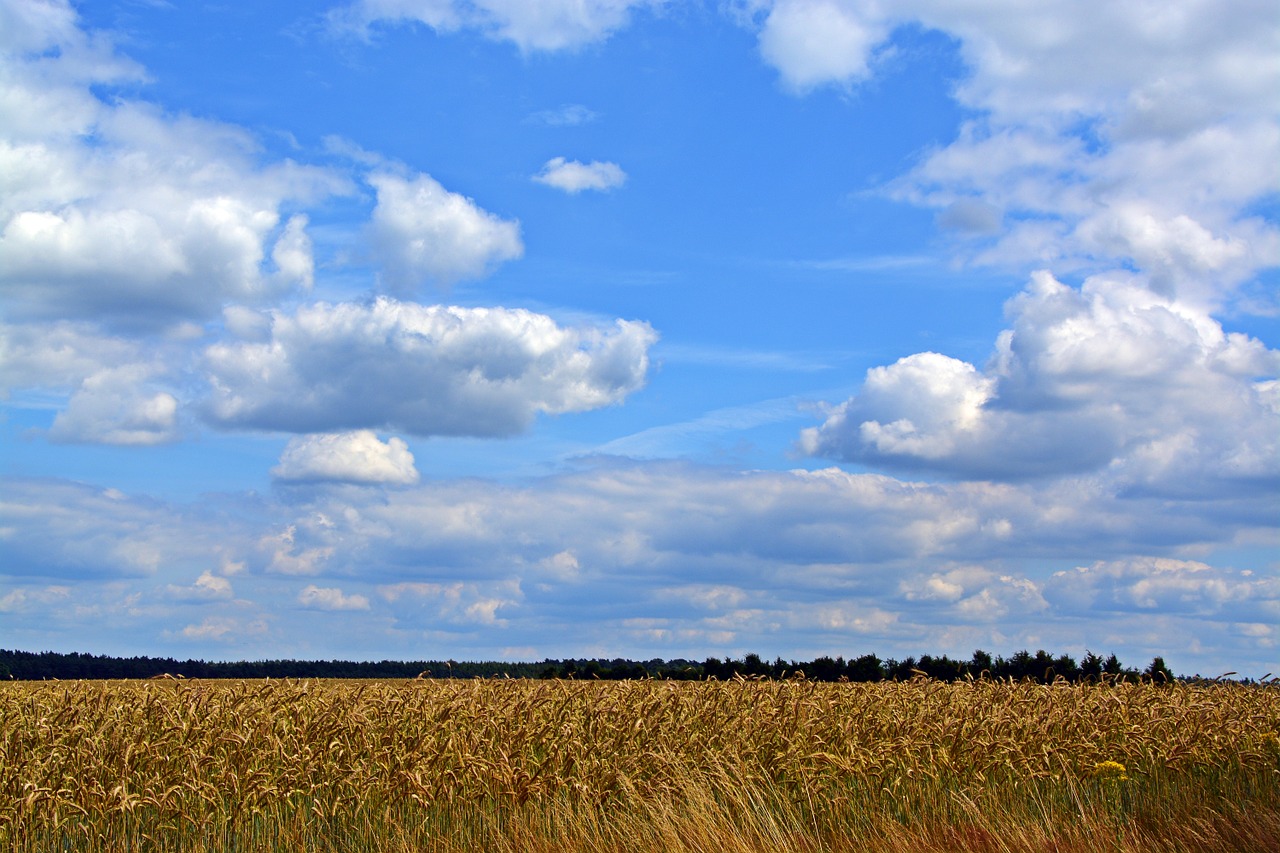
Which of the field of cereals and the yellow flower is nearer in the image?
the field of cereals

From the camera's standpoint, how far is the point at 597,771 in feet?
45.4

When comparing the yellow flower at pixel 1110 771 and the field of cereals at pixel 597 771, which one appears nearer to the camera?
the field of cereals at pixel 597 771

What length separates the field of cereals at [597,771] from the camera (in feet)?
38.8

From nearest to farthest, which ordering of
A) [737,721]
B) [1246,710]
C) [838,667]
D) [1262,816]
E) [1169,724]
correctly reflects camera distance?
[1262,816], [737,721], [1169,724], [1246,710], [838,667]

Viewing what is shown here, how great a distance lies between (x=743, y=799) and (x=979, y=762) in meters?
4.10

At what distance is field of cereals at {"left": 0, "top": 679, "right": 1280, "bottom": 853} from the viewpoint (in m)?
11.8

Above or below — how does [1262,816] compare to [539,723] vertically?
below

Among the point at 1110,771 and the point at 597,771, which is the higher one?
the point at 597,771

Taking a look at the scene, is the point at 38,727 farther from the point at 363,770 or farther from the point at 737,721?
the point at 737,721

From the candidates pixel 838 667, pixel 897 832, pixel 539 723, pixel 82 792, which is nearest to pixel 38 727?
pixel 82 792

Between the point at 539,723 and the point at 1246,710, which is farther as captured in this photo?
the point at 1246,710

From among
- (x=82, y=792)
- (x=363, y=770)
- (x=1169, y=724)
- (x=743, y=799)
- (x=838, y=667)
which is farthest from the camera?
(x=838, y=667)

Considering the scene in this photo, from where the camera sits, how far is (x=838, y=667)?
196 ft

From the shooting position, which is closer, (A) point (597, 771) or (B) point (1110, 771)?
(A) point (597, 771)
